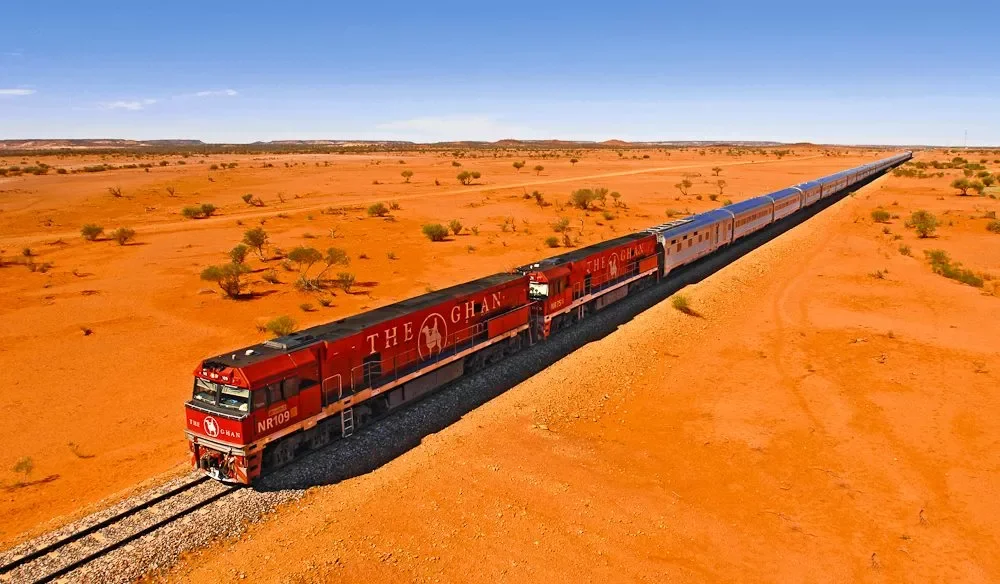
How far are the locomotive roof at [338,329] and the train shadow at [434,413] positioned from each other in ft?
9.16

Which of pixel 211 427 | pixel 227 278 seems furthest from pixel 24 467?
pixel 227 278

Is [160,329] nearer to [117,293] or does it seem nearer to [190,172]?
[117,293]

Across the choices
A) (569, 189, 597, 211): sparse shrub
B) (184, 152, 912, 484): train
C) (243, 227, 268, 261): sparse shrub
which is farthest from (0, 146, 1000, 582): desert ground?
(569, 189, 597, 211): sparse shrub

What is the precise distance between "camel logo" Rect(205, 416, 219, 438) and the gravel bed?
4.06 feet

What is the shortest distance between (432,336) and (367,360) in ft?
8.52

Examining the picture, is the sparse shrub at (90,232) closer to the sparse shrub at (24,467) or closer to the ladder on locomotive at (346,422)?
the sparse shrub at (24,467)

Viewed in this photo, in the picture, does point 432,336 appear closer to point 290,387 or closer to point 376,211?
point 290,387

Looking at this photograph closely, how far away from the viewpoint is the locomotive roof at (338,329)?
14.4m

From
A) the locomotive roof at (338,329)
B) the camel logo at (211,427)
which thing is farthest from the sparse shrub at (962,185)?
the camel logo at (211,427)

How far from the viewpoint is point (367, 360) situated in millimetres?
16562

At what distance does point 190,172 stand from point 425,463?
364 feet

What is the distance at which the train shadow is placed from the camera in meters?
14.5

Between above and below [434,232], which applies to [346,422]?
below

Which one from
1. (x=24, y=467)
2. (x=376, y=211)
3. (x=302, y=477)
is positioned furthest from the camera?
(x=376, y=211)
